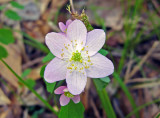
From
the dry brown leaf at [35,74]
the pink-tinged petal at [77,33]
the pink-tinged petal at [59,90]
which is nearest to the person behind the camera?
the pink-tinged petal at [59,90]

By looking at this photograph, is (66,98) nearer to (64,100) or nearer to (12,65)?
(64,100)

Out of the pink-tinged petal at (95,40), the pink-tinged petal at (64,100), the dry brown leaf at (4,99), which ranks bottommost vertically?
the dry brown leaf at (4,99)

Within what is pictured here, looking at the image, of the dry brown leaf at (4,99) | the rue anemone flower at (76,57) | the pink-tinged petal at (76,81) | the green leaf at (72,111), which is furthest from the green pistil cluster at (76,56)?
the dry brown leaf at (4,99)

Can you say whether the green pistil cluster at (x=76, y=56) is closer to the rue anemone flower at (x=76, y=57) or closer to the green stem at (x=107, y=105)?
the rue anemone flower at (x=76, y=57)

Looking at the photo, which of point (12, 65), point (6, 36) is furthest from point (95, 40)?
point (12, 65)

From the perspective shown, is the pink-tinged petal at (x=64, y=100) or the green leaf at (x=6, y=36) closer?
the pink-tinged petal at (x=64, y=100)

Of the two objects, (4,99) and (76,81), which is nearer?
(76,81)

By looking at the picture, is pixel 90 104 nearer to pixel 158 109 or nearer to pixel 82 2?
pixel 158 109

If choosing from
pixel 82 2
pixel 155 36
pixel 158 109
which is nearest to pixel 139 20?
pixel 155 36
